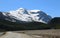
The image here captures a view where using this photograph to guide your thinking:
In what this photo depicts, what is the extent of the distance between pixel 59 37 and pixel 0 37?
943 centimetres

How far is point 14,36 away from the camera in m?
35.1

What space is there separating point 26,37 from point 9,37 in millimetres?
2368

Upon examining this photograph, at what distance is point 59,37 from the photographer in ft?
129

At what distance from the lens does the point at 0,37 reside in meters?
36.2

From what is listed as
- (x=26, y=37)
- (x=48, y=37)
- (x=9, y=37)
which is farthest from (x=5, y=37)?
(x=48, y=37)

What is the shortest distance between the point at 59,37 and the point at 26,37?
22.1 feet

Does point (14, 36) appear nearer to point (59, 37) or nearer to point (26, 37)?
point (26, 37)

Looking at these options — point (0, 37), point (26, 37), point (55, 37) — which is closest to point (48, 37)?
point (55, 37)

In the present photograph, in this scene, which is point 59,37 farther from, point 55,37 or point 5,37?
point 5,37

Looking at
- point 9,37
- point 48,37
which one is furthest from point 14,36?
point 48,37

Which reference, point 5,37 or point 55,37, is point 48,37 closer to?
point 55,37

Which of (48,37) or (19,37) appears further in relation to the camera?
(48,37)

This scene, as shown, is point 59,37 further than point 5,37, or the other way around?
point 59,37

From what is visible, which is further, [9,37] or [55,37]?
[55,37]
